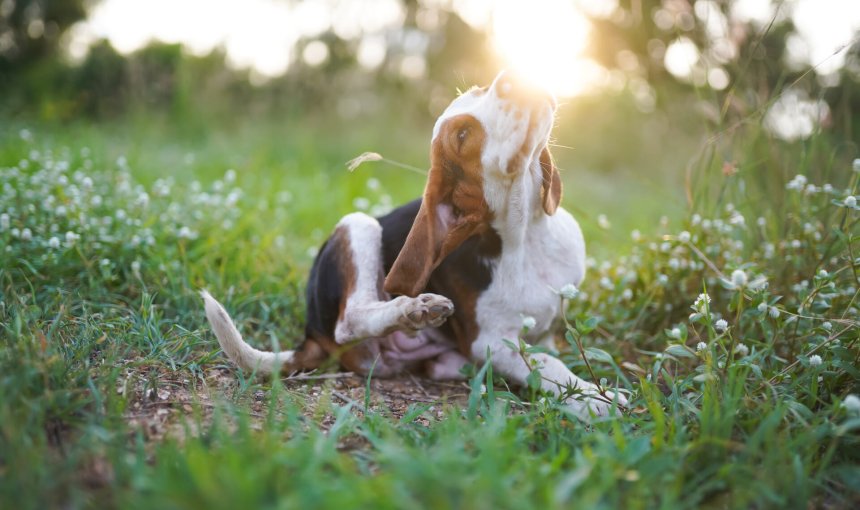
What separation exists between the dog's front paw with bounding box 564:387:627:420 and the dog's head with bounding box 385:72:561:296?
0.69 m

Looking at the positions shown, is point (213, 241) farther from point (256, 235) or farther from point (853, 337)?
point (853, 337)

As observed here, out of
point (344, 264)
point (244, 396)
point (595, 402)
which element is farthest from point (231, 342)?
point (595, 402)

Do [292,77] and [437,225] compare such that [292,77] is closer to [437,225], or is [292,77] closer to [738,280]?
[437,225]

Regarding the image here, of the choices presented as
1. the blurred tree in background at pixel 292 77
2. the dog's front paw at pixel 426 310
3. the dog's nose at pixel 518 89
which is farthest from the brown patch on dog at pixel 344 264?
the blurred tree in background at pixel 292 77

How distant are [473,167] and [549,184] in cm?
39

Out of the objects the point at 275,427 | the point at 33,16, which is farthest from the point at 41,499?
the point at 33,16

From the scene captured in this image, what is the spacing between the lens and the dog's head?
2.49m

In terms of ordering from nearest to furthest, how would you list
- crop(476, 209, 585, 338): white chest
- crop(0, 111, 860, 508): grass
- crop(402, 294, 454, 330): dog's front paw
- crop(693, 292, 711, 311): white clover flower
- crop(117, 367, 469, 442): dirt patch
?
1. crop(0, 111, 860, 508): grass
2. crop(117, 367, 469, 442): dirt patch
3. crop(693, 292, 711, 311): white clover flower
4. crop(402, 294, 454, 330): dog's front paw
5. crop(476, 209, 585, 338): white chest

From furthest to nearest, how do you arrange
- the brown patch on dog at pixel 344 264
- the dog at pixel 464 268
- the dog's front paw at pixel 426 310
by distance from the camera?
1. the brown patch on dog at pixel 344 264
2. the dog at pixel 464 268
3. the dog's front paw at pixel 426 310

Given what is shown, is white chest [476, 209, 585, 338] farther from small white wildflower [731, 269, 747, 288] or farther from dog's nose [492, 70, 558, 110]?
small white wildflower [731, 269, 747, 288]

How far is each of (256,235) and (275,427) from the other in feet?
8.25

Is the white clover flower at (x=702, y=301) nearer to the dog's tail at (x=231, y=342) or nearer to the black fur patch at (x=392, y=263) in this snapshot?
the black fur patch at (x=392, y=263)

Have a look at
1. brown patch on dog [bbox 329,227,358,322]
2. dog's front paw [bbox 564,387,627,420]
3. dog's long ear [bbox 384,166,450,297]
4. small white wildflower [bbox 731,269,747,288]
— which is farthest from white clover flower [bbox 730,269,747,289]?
brown patch on dog [bbox 329,227,358,322]

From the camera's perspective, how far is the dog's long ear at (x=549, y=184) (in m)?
2.79
